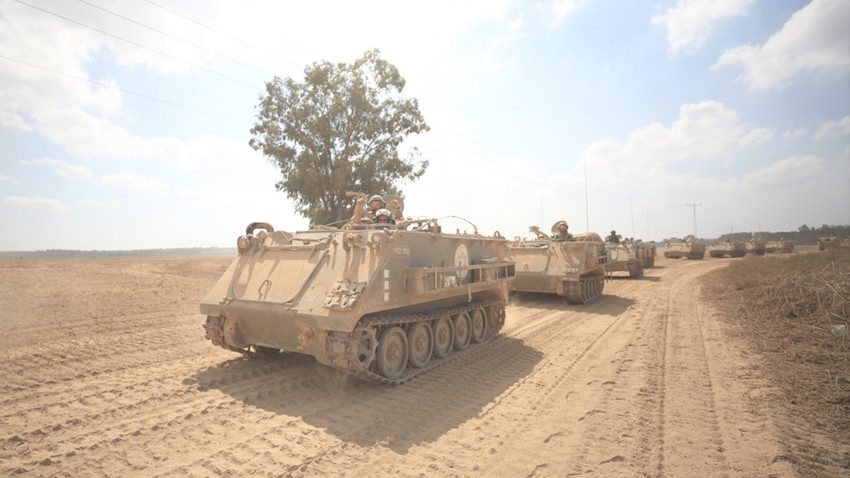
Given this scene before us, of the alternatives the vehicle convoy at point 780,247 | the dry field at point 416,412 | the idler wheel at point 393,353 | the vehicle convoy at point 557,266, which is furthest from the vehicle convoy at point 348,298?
the vehicle convoy at point 780,247

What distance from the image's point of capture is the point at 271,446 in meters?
4.35

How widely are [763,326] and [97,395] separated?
1187 centimetres

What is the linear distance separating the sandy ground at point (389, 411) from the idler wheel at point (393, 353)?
30cm

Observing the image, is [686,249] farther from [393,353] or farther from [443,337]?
[393,353]

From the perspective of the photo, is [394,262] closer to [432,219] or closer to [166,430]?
[432,219]

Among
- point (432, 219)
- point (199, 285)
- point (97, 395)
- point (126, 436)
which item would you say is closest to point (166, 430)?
point (126, 436)

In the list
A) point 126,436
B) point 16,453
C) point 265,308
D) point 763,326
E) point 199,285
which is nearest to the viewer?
point 16,453

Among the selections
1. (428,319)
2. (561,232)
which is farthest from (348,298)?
(561,232)

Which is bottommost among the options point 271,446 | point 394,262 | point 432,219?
point 271,446

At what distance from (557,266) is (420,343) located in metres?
8.26

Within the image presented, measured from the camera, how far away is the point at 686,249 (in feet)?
127

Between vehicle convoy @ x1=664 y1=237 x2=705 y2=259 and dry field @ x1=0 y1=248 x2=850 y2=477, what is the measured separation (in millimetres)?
33694

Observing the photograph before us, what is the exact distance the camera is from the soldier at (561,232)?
631 inches

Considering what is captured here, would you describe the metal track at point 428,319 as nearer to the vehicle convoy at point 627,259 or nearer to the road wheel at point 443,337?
the road wheel at point 443,337
